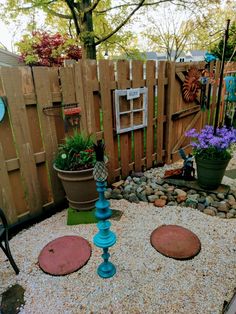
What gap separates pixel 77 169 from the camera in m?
2.34

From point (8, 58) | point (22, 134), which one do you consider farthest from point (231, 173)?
point (8, 58)

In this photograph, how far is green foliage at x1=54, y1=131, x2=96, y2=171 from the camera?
A: 2361mm

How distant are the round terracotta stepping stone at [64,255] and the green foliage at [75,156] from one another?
74cm

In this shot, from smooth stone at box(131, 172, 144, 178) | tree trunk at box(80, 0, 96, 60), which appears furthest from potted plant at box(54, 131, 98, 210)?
tree trunk at box(80, 0, 96, 60)

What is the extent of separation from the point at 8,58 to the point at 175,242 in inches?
392

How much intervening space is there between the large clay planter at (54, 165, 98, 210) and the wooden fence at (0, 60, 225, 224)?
0.23 m

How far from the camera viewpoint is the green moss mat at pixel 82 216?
2391 mm

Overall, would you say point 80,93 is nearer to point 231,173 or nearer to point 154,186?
point 154,186

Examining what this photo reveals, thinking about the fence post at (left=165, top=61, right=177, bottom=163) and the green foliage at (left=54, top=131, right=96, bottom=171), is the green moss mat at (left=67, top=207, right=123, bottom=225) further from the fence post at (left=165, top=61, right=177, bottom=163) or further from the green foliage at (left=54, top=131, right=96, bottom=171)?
the fence post at (left=165, top=61, right=177, bottom=163)

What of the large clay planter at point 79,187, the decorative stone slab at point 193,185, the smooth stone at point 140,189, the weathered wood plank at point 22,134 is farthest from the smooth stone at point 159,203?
the weathered wood plank at point 22,134

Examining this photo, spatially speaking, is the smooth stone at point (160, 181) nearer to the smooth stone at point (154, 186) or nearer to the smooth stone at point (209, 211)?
the smooth stone at point (154, 186)

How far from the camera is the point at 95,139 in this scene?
2.79 meters

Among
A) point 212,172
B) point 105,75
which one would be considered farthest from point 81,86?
point 212,172

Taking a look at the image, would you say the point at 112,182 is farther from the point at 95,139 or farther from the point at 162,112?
the point at 162,112
